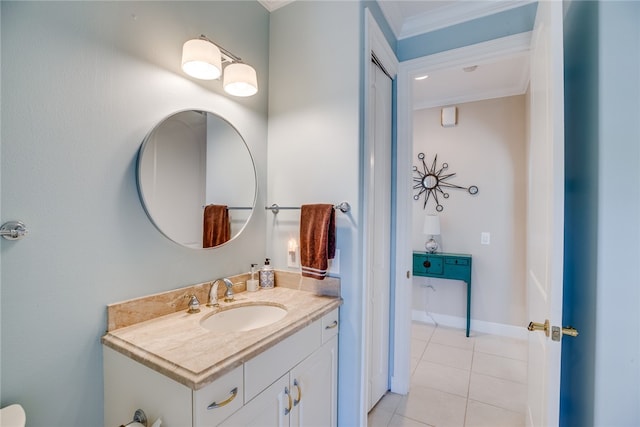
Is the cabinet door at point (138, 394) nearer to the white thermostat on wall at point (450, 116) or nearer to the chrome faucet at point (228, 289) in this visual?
the chrome faucet at point (228, 289)

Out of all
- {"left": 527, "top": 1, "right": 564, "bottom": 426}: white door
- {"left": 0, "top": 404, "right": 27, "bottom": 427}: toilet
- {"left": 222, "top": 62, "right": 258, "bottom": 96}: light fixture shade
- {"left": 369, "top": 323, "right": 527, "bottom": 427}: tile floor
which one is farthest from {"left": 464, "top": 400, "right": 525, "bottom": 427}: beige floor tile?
{"left": 222, "top": 62, "right": 258, "bottom": 96}: light fixture shade

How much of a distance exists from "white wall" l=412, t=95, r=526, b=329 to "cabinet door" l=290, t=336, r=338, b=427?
7.42 feet

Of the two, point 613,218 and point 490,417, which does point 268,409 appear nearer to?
point 613,218

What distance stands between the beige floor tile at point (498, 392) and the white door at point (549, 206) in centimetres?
74

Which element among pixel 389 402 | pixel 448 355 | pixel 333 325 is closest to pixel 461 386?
pixel 448 355

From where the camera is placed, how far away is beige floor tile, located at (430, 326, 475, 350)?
282 cm

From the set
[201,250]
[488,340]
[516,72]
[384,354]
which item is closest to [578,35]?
[516,72]

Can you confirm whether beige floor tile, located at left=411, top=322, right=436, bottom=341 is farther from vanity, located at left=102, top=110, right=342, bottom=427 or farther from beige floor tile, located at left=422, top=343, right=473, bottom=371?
vanity, located at left=102, top=110, right=342, bottom=427

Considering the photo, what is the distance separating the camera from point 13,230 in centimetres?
85

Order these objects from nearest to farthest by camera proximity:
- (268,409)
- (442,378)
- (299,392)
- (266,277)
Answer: (268,409), (299,392), (266,277), (442,378)

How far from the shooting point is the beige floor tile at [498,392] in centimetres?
195

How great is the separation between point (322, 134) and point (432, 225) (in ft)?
6.78

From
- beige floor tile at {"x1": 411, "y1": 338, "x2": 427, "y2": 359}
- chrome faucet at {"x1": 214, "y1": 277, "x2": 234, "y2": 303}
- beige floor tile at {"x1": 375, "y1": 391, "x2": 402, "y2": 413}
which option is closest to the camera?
chrome faucet at {"x1": 214, "y1": 277, "x2": 234, "y2": 303}

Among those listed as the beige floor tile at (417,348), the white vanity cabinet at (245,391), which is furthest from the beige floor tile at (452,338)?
the white vanity cabinet at (245,391)
